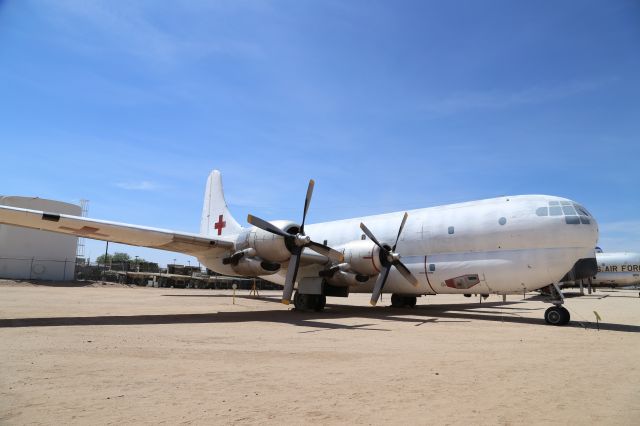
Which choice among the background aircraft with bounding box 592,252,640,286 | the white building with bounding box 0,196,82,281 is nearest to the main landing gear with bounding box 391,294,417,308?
the white building with bounding box 0,196,82,281

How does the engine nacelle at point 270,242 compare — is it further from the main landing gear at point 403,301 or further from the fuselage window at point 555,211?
the fuselage window at point 555,211

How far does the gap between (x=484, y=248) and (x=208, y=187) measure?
670 inches

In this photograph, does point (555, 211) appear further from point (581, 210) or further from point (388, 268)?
point (388, 268)

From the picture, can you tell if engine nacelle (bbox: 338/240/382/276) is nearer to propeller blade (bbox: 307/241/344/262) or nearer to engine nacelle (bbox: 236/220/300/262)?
propeller blade (bbox: 307/241/344/262)

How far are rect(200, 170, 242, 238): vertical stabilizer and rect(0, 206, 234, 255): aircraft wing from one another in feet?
19.5

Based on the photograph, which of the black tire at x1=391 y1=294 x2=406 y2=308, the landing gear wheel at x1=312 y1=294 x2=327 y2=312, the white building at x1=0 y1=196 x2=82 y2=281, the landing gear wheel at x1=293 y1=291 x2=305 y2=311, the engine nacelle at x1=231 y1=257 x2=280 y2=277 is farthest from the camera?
the white building at x1=0 y1=196 x2=82 y2=281

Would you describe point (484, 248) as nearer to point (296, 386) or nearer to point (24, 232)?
point (296, 386)

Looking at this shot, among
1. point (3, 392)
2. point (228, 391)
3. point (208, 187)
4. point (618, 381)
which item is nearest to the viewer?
point (3, 392)

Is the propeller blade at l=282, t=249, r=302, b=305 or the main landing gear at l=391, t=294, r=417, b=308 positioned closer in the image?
the propeller blade at l=282, t=249, r=302, b=305

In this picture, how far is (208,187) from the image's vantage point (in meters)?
26.4

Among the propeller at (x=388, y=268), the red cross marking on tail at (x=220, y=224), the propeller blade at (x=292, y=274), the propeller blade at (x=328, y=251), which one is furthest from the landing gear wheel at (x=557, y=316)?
the red cross marking on tail at (x=220, y=224)

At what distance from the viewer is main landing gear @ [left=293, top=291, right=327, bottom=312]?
18250 millimetres

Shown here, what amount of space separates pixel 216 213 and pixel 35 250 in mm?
26364

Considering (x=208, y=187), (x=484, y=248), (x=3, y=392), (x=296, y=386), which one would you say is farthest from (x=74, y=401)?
(x=208, y=187)
